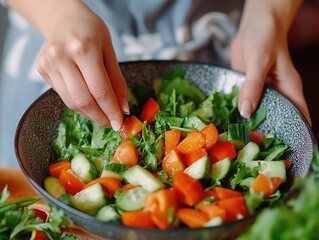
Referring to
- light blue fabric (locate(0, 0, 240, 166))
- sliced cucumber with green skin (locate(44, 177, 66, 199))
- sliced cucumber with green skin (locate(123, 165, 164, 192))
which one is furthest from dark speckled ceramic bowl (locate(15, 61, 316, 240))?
light blue fabric (locate(0, 0, 240, 166))

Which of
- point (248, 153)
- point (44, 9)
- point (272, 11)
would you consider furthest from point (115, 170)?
point (272, 11)

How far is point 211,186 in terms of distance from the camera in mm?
997

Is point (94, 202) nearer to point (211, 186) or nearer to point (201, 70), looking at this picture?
point (211, 186)

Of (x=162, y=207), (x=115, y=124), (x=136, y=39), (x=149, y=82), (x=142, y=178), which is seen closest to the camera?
(x=162, y=207)

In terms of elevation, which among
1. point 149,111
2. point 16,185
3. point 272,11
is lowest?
point 16,185

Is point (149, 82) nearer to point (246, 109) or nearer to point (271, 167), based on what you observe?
point (246, 109)

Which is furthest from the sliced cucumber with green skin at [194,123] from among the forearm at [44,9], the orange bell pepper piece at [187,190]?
the forearm at [44,9]

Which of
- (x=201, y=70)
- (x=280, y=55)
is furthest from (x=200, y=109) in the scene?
(x=280, y=55)

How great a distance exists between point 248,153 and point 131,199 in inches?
11.1

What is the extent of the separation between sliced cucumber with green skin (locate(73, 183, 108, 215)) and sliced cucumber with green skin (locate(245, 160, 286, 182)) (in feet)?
0.95

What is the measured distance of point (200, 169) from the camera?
0.99m

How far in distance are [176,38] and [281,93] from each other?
469 mm

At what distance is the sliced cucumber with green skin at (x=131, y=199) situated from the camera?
0.92 meters

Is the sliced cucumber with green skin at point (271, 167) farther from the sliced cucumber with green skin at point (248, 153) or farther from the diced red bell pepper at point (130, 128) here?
the diced red bell pepper at point (130, 128)
